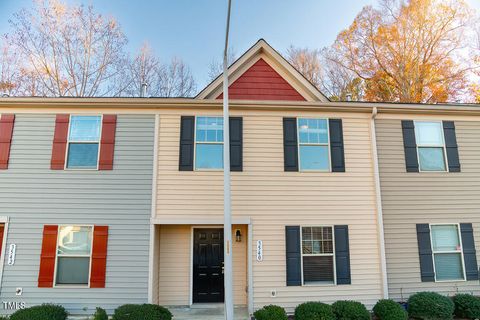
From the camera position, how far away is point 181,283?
28.0 feet

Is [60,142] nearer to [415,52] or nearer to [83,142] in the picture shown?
[83,142]

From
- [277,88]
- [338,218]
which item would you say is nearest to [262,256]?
[338,218]

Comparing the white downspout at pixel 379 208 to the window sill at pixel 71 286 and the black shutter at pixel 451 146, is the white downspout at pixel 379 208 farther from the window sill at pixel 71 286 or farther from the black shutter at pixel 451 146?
the window sill at pixel 71 286

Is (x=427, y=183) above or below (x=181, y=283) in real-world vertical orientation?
above

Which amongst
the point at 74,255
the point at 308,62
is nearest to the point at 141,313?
the point at 74,255

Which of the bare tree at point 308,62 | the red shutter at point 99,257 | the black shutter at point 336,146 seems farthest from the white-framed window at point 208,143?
the bare tree at point 308,62

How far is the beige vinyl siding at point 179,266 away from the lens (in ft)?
27.8

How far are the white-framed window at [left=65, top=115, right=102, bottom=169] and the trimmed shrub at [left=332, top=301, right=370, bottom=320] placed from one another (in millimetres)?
7042

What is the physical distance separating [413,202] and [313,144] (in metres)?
3.23

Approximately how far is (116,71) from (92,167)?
1253cm

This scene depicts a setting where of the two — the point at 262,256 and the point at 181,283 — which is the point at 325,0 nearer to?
the point at 262,256

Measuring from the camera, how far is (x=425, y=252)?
28.3 ft

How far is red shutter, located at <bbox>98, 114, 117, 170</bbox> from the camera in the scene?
844cm

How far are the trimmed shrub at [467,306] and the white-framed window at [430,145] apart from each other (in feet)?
11.3
